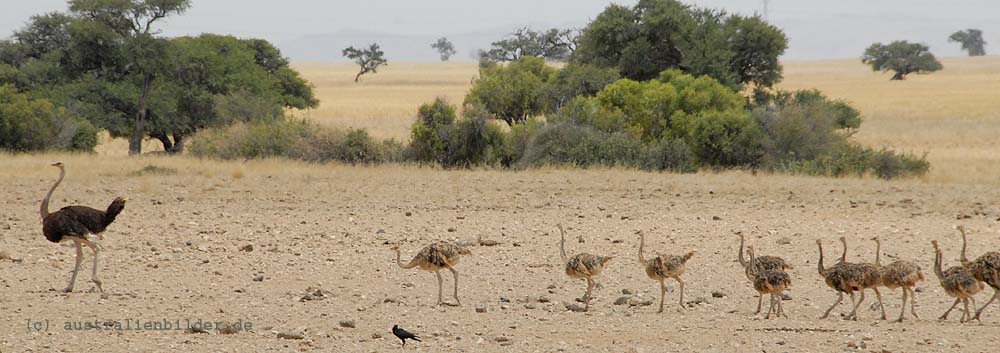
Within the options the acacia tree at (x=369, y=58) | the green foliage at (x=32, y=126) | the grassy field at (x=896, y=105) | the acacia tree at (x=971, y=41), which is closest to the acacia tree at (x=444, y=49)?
the grassy field at (x=896, y=105)

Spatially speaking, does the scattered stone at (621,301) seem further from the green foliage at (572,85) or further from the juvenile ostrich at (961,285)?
the green foliage at (572,85)

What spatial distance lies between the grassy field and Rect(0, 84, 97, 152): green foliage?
8.17 metres

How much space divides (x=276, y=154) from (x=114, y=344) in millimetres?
20720

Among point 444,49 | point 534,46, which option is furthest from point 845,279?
point 444,49

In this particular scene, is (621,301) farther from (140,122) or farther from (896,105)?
(896,105)

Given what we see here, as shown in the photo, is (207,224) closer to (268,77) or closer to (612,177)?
(612,177)

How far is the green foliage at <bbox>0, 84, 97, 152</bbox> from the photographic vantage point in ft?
107

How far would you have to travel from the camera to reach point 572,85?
117 feet

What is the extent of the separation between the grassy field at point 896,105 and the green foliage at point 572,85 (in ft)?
21.4

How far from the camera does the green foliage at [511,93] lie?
36.4 m

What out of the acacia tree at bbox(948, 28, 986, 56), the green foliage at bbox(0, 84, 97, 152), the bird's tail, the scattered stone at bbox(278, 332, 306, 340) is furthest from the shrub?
the acacia tree at bbox(948, 28, 986, 56)

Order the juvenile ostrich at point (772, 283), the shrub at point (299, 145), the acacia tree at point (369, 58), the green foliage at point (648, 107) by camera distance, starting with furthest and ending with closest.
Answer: the acacia tree at point (369, 58), the green foliage at point (648, 107), the shrub at point (299, 145), the juvenile ostrich at point (772, 283)

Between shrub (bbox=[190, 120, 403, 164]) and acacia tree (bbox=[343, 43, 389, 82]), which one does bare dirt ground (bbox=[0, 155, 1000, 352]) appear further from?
acacia tree (bbox=[343, 43, 389, 82])

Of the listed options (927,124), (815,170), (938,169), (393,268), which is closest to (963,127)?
(927,124)
